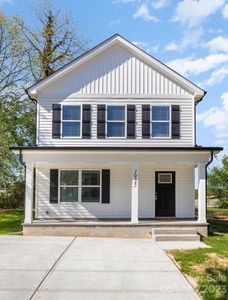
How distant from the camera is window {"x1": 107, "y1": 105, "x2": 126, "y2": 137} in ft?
55.1

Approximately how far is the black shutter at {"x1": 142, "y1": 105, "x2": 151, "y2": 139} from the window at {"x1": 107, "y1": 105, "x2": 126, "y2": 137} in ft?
2.67

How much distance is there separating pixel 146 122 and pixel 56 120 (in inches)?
143

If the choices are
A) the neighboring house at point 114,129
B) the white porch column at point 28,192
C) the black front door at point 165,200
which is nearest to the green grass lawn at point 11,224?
the neighboring house at point 114,129

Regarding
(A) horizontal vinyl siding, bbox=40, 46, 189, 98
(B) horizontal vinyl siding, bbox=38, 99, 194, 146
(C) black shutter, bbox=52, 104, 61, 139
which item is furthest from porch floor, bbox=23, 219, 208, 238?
(A) horizontal vinyl siding, bbox=40, 46, 189, 98

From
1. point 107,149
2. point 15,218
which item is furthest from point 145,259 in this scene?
point 15,218

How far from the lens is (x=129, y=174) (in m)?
16.9

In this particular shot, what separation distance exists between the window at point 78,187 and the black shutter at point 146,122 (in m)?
2.47

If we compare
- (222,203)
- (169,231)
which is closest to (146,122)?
(169,231)

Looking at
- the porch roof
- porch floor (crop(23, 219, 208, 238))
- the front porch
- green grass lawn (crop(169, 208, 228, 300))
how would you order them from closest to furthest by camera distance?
green grass lawn (crop(169, 208, 228, 300)) → porch floor (crop(23, 219, 208, 238)) → the front porch → the porch roof

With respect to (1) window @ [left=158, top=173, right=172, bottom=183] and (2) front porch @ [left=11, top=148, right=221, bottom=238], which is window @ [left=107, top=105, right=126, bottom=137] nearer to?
(2) front porch @ [left=11, top=148, right=221, bottom=238]

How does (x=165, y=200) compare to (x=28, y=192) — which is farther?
(x=165, y=200)

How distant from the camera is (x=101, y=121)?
1672cm

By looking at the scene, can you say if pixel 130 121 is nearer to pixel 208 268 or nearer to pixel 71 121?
pixel 71 121

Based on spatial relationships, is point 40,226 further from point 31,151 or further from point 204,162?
point 204,162
